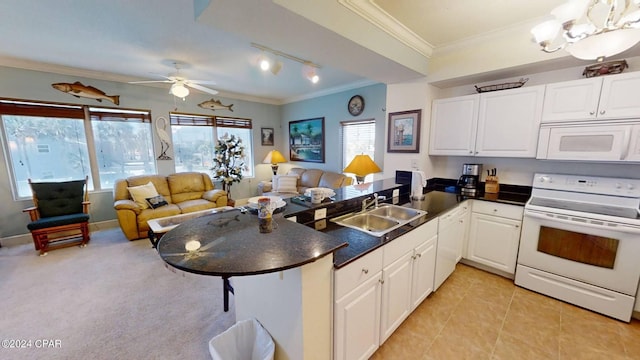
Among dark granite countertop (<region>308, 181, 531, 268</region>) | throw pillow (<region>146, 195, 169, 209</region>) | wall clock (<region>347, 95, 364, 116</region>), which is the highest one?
wall clock (<region>347, 95, 364, 116</region>)

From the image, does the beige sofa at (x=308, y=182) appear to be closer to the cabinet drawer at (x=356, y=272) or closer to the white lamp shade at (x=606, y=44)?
the cabinet drawer at (x=356, y=272)

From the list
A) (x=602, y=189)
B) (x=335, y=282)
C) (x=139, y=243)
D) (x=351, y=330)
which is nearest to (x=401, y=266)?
(x=351, y=330)

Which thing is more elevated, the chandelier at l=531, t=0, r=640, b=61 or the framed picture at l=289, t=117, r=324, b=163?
the chandelier at l=531, t=0, r=640, b=61

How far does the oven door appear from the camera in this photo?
187cm

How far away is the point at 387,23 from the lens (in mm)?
2102

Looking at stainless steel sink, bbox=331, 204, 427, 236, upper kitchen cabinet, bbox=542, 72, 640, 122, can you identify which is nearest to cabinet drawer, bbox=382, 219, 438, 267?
stainless steel sink, bbox=331, 204, 427, 236

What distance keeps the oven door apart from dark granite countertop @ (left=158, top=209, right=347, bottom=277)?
7.32 feet

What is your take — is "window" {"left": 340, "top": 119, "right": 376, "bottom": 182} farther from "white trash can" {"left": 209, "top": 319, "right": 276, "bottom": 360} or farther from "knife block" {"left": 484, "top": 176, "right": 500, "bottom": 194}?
"white trash can" {"left": 209, "top": 319, "right": 276, "bottom": 360}

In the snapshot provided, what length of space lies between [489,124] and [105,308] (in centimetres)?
432

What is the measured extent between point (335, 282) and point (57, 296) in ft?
9.58

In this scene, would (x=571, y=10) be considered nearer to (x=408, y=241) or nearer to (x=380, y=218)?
(x=408, y=241)

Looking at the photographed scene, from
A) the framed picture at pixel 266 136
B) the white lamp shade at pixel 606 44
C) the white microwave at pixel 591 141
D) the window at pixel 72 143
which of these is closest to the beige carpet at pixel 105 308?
the window at pixel 72 143

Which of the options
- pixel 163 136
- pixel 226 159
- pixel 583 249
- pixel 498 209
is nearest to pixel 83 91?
pixel 163 136

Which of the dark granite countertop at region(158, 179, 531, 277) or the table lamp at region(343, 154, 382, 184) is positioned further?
the table lamp at region(343, 154, 382, 184)
